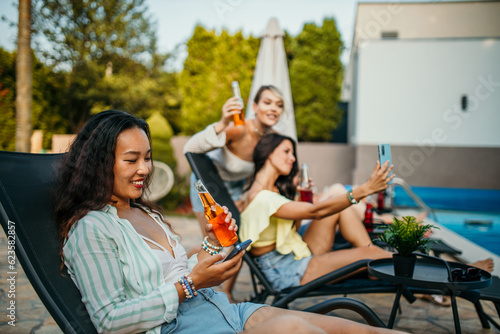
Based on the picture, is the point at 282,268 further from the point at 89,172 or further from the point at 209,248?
the point at 89,172

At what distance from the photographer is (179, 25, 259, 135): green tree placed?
1048 cm

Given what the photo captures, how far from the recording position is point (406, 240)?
79.9 inches

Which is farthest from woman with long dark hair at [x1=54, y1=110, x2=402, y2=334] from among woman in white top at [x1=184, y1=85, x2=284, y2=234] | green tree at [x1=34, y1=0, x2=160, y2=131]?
green tree at [x1=34, y1=0, x2=160, y2=131]

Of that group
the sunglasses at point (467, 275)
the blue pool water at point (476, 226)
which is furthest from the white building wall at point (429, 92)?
the sunglasses at point (467, 275)

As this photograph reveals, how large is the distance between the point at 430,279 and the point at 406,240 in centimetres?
30

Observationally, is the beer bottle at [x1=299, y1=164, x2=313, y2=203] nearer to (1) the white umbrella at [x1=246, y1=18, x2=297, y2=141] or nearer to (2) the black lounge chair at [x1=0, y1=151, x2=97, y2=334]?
(2) the black lounge chair at [x1=0, y1=151, x2=97, y2=334]

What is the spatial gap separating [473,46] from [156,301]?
9668mm

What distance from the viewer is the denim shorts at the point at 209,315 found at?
55.9 inches

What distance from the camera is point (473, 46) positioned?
882 cm

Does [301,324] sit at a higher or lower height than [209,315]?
higher

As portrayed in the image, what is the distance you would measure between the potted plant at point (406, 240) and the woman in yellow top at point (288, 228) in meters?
0.25

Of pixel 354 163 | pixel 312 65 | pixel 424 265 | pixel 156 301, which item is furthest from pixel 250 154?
pixel 312 65

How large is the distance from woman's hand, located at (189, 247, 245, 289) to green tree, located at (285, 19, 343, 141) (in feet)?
29.6

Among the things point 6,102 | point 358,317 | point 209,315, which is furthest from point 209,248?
point 6,102
